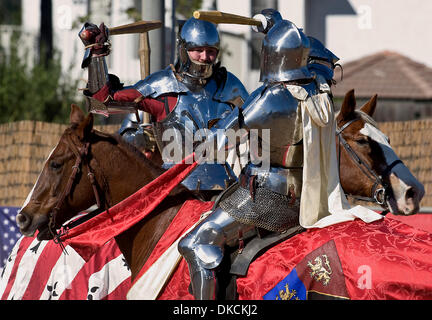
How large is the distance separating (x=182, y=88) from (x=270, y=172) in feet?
4.76

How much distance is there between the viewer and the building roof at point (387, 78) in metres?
19.7

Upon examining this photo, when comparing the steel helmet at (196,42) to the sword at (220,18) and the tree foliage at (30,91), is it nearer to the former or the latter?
the sword at (220,18)

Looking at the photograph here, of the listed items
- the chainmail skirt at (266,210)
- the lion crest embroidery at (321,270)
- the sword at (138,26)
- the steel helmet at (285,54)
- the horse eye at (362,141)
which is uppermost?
the sword at (138,26)

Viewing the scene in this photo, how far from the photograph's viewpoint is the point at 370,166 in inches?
204

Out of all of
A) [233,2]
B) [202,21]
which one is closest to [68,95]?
[233,2]

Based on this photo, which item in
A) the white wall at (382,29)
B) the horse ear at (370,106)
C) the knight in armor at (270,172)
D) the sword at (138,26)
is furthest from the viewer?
the white wall at (382,29)

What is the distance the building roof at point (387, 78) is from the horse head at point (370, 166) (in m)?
14.3

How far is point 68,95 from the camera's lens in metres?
17.5

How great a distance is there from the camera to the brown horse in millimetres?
4574

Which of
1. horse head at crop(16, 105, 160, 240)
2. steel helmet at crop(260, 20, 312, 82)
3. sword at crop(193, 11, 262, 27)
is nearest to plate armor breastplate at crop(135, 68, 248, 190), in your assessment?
sword at crop(193, 11, 262, 27)

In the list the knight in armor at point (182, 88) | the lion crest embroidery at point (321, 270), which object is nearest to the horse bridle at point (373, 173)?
the knight in armor at point (182, 88)

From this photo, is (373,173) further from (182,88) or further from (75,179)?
(75,179)

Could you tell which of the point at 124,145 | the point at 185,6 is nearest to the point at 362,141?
the point at 124,145

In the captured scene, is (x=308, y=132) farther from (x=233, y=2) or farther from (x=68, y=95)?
(x=233, y=2)
